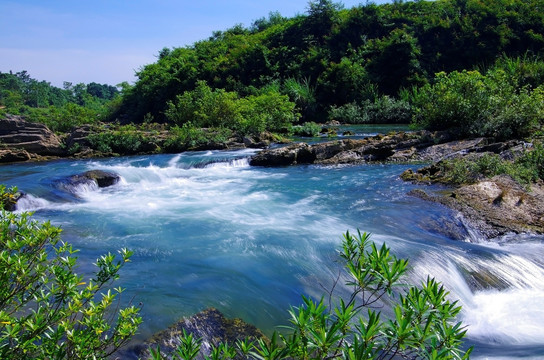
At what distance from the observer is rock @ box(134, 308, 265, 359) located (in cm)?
375

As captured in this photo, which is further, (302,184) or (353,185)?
(302,184)

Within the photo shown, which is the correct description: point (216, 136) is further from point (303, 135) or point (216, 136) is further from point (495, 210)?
point (495, 210)

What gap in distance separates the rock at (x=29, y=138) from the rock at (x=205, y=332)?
669 inches

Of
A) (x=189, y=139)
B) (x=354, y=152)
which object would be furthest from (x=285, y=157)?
(x=189, y=139)

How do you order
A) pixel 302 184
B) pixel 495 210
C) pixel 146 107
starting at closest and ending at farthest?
pixel 495 210 → pixel 302 184 → pixel 146 107

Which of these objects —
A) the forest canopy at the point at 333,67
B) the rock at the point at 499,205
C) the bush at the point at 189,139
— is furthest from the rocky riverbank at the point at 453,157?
the bush at the point at 189,139

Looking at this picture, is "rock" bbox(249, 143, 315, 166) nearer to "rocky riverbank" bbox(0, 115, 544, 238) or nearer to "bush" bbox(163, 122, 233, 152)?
"rocky riverbank" bbox(0, 115, 544, 238)

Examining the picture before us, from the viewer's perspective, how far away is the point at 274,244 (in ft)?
22.3

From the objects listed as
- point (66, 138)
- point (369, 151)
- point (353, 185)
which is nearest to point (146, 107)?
point (66, 138)

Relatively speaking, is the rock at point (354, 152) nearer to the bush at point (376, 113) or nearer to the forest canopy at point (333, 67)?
the forest canopy at point (333, 67)

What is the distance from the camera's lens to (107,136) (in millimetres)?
19672

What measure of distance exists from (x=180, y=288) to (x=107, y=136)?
1642 cm

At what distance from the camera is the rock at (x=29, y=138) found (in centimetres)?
1773

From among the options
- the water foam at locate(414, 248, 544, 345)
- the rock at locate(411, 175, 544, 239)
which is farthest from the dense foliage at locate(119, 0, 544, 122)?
the water foam at locate(414, 248, 544, 345)
